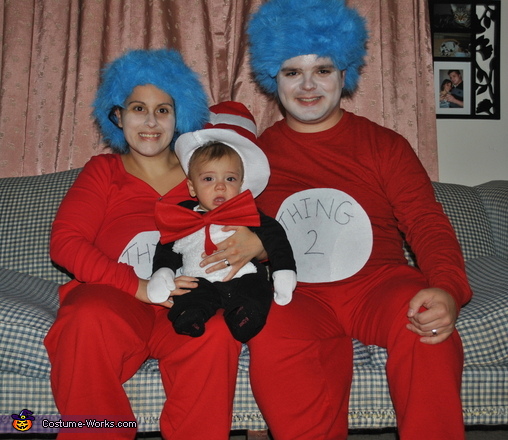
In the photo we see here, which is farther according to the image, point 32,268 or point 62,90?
point 62,90

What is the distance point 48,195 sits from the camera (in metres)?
2.21

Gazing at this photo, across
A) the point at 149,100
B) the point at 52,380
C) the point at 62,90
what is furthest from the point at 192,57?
the point at 52,380

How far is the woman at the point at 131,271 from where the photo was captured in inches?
52.6

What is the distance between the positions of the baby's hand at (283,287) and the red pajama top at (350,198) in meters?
0.20

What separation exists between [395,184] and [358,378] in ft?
1.89

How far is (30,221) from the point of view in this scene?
7.09ft

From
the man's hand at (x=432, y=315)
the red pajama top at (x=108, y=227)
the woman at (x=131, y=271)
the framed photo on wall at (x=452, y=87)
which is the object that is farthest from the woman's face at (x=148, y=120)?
the framed photo on wall at (x=452, y=87)

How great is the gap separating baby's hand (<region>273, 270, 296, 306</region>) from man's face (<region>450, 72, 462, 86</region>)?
5.55ft

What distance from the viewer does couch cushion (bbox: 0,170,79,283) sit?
6.91ft

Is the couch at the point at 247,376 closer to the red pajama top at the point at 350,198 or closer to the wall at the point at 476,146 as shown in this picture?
the red pajama top at the point at 350,198

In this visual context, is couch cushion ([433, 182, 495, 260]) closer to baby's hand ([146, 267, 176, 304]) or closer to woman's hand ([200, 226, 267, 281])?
woman's hand ([200, 226, 267, 281])

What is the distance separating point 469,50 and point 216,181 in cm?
172

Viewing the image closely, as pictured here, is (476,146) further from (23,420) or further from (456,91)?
(23,420)

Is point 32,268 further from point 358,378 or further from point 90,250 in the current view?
point 358,378
